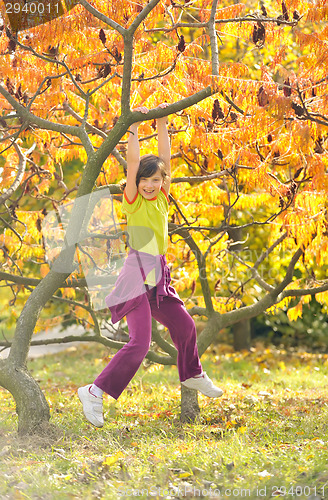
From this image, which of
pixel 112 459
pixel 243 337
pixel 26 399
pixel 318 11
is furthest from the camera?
pixel 243 337

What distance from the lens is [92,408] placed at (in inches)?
140

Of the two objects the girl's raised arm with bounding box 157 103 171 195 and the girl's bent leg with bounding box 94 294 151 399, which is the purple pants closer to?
Answer: the girl's bent leg with bounding box 94 294 151 399

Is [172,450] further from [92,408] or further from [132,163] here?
[132,163]

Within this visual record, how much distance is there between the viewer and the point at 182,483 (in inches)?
112

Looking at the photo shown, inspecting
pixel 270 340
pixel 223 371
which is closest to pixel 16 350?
pixel 223 371

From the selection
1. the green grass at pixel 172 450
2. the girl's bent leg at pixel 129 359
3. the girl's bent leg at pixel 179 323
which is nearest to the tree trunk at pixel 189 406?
the green grass at pixel 172 450

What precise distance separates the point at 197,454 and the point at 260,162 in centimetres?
235

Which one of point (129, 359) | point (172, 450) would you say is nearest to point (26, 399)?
point (129, 359)

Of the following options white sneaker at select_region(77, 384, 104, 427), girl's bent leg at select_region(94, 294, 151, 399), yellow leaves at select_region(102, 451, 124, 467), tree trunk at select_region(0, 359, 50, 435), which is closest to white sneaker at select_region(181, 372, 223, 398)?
girl's bent leg at select_region(94, 294, 151, 399)

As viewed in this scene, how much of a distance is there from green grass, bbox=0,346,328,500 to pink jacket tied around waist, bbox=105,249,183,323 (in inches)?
35.6

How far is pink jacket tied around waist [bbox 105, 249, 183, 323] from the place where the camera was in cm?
361

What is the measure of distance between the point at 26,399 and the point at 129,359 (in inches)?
30.6

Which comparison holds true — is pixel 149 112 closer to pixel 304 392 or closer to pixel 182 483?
pixel 182 483

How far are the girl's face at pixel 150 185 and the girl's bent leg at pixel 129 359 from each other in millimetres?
710
